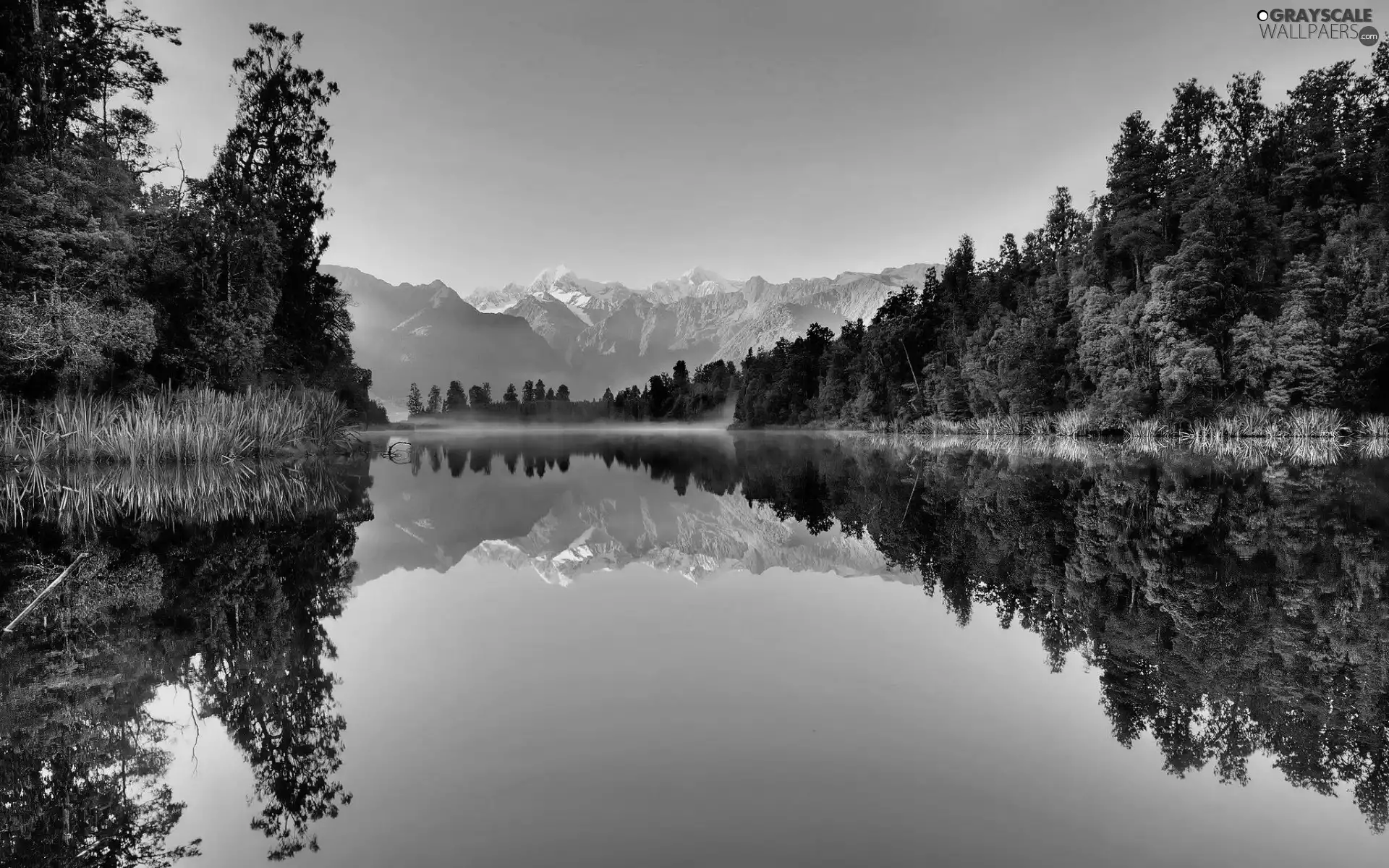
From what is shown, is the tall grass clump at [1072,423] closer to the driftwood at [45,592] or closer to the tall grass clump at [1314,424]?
the tall grass clump at [1314,424]

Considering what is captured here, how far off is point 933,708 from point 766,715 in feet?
3.51

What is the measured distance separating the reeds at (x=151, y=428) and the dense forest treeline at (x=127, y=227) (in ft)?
3.77

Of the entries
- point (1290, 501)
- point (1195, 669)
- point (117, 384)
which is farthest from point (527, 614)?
point (117, 384)

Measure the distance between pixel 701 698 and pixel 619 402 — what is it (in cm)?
→ 14526

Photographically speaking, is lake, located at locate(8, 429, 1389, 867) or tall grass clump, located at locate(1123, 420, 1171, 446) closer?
lake, located at locate(8, 429, 1389, 867)

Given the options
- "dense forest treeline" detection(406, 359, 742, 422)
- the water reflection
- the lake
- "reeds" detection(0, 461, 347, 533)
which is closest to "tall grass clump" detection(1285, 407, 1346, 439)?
the lake

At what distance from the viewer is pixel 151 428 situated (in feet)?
57.6

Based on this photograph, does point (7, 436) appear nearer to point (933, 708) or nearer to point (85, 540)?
point (85, 540)

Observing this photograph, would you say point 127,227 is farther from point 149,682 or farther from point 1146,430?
point 1146,430

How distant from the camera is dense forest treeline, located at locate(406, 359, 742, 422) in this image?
128 metres

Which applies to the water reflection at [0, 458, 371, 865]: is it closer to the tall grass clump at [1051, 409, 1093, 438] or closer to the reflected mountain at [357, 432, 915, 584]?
the reflected mountain at [357, 432, 915, 584]

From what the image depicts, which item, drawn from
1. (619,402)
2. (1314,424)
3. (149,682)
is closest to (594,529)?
(149,682)

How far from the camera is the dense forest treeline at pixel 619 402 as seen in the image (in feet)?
419

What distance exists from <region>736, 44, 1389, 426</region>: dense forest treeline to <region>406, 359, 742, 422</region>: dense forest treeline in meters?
61.2
